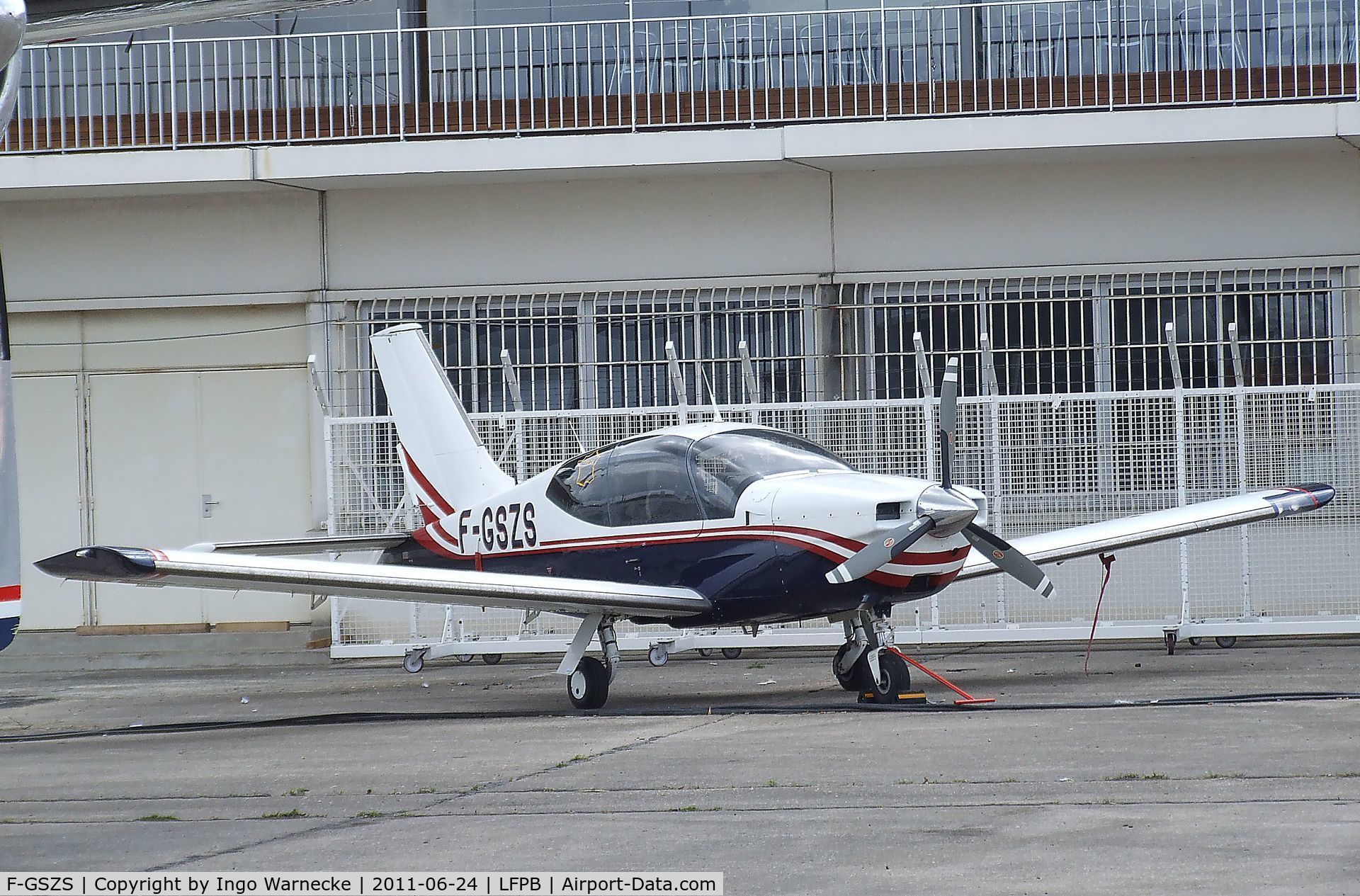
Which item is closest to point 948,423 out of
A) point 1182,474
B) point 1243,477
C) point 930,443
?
point 930,443

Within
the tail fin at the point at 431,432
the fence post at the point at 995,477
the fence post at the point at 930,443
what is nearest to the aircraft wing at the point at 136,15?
the tail fin at the point at 431,432

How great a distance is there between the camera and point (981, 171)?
Result: 1456 centimetres

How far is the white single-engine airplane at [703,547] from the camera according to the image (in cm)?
873

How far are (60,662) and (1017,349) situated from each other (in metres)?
9.82

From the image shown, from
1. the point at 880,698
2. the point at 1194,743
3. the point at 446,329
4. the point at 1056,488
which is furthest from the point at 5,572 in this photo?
the point at 446,329

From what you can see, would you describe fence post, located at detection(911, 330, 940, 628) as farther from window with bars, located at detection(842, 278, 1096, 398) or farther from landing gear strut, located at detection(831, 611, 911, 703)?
landing gear strut, located at detection(831, 611, 911, 703)

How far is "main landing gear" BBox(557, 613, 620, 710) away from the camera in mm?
9742

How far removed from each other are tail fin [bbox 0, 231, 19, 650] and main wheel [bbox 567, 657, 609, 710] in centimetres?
562

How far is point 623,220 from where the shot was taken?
15.0 meters

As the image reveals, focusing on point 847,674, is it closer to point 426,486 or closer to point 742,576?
point 742,576

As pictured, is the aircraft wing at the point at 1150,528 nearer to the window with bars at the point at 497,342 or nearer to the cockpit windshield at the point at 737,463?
the cockpit windshield at the point at 737,463

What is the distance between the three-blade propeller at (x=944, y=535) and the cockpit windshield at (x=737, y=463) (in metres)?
0.95

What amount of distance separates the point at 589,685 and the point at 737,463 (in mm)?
1719

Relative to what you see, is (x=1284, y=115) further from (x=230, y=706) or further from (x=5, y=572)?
(x=5, y=572)
